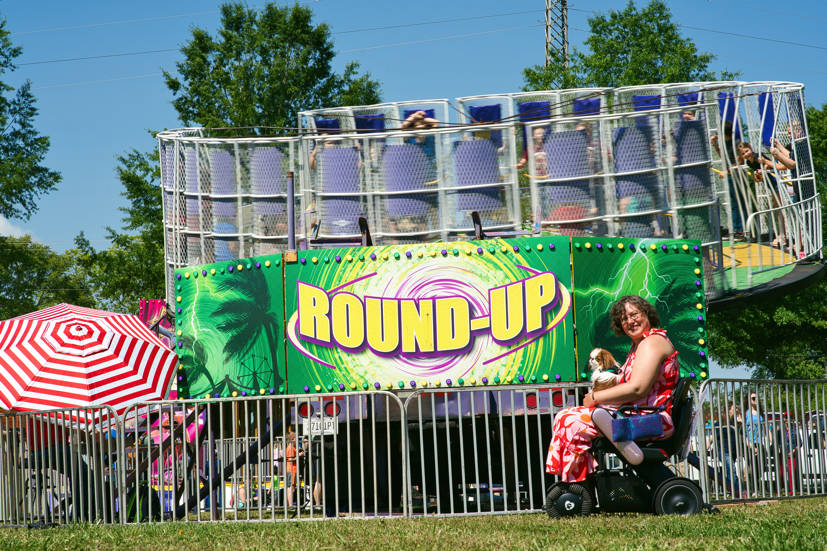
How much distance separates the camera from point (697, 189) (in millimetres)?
10375

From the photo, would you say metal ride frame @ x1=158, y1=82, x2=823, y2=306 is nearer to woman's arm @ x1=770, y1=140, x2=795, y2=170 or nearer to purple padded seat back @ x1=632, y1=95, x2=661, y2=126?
woman's arm @ x1=770, y1=140, x2=795, y2=170

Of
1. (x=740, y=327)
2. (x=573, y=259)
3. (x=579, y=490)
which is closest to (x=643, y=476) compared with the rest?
(x=579, y=490)

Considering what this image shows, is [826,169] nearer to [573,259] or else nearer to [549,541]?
[573,259]

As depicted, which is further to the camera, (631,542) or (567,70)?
(567,70)

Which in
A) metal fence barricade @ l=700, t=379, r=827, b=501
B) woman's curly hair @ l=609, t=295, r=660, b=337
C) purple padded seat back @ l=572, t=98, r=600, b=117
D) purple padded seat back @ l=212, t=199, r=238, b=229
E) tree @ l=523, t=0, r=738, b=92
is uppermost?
tree @ l=523, t=0, r=738, b=92

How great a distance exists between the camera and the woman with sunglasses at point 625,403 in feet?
19.5

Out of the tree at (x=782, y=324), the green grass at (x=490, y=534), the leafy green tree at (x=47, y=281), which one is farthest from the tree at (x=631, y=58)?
the leafy green tree at (x=47, y=281)

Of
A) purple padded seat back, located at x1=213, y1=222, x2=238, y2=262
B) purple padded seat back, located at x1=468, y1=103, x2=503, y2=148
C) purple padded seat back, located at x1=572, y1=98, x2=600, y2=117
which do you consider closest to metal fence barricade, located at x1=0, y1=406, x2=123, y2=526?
purple padded seat back, located at x1=213, y1=222, x2=238, y2=262

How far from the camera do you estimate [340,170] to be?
10.9 m

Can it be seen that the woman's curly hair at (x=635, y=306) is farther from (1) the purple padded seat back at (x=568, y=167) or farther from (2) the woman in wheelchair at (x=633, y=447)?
(1) the purple padded seat back at (x=568, y=167)

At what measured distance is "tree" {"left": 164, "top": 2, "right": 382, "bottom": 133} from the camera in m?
26.2

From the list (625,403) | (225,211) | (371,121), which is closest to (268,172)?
(225,211)

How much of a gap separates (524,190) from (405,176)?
1.53 m

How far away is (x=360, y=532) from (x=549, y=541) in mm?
1495
